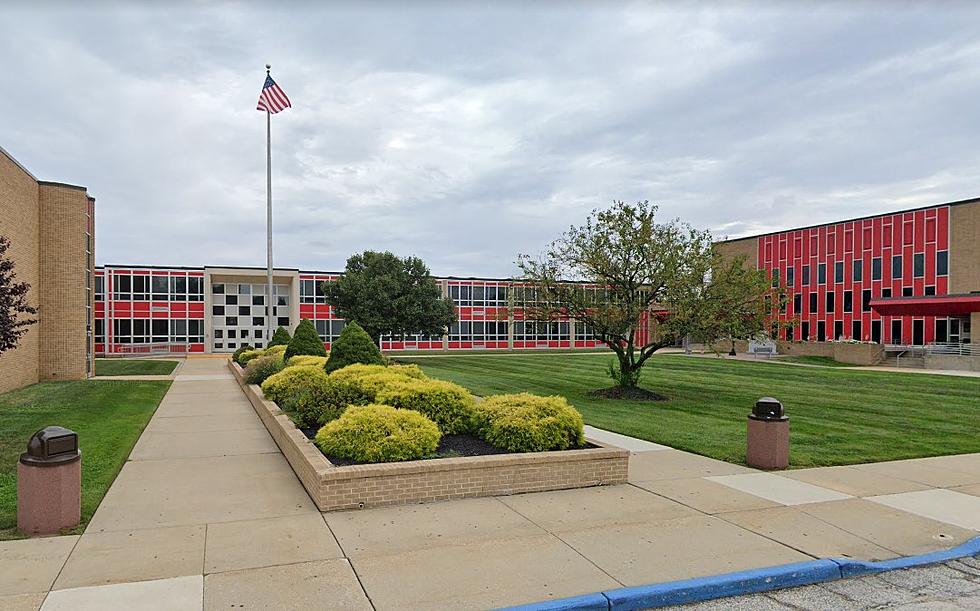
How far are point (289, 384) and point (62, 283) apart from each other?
1454 centimetres

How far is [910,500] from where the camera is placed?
8469 mm

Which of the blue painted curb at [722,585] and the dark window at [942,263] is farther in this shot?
the dark window at [942,263]

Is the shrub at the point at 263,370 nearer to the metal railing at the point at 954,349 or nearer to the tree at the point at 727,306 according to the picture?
the tree at the point at 727,306

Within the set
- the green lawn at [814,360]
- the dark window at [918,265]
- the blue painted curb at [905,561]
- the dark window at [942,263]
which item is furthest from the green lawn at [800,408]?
the dark window at [918,265]

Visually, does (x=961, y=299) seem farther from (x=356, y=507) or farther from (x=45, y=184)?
(x=45, y=184)

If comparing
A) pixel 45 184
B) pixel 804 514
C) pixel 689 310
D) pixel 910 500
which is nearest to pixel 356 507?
pixel 804 514

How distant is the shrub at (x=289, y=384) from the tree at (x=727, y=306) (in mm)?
9584

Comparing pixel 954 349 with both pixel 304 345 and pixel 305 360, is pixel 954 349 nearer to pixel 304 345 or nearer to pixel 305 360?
pixel 304 345

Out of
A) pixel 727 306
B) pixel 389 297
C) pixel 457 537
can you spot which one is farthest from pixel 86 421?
pixel 389 297

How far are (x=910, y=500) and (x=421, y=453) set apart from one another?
235 inches

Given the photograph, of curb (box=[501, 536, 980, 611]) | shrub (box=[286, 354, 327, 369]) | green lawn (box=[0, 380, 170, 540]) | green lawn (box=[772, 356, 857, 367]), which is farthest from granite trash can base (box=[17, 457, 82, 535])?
green lawn (box=[772, 356, 857, 367])

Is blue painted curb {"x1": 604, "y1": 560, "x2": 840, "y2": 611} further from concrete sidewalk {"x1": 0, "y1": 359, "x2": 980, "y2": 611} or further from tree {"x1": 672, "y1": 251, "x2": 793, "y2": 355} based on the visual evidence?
tree {"x1": 672, "y1": 251, "x2": 793, "y2": 355}

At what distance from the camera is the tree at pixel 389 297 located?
134 feet

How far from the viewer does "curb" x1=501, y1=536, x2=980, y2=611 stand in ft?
17.1
